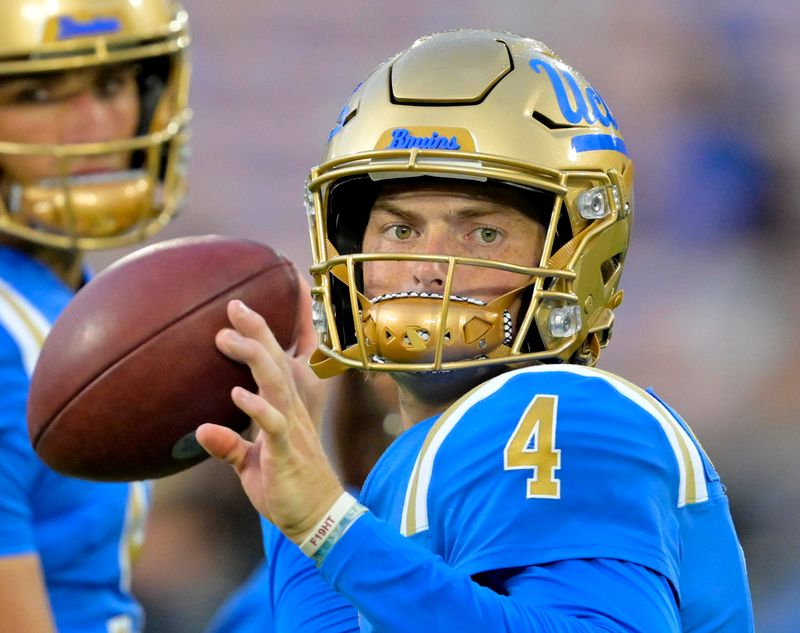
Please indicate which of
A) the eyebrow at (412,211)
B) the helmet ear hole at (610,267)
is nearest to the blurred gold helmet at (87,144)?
the eyebrow at (412,211)

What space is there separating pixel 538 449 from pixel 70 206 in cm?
201

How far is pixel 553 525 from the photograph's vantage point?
5.73 ft

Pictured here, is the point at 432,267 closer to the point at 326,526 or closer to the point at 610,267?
the point at 610,267

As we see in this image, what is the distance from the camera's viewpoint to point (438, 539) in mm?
1873

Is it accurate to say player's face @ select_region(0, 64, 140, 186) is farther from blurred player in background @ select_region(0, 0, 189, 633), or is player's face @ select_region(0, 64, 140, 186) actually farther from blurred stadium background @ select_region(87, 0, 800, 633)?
blurred stadium background @ select_region(87, 0, 800, 633)

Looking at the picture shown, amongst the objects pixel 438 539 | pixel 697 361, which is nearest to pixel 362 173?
pixel 438 539

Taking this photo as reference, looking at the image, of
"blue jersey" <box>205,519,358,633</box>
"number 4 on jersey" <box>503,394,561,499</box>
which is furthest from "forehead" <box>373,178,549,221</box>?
"blue jersey" <box>205,519,358,633</box>

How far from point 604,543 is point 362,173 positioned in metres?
0.84

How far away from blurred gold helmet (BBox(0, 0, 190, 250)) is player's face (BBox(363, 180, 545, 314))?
139cm

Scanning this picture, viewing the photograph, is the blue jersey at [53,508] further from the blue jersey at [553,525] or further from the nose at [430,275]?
the blue jersey at [553,525]

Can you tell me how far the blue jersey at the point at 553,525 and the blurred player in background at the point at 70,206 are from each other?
1321 millimetres

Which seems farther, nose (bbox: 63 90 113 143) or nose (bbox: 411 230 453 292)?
nose (bbox: 63 90 113 143)

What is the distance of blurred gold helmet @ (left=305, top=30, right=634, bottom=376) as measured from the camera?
2.19m

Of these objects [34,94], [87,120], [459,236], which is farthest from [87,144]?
[459,236]
